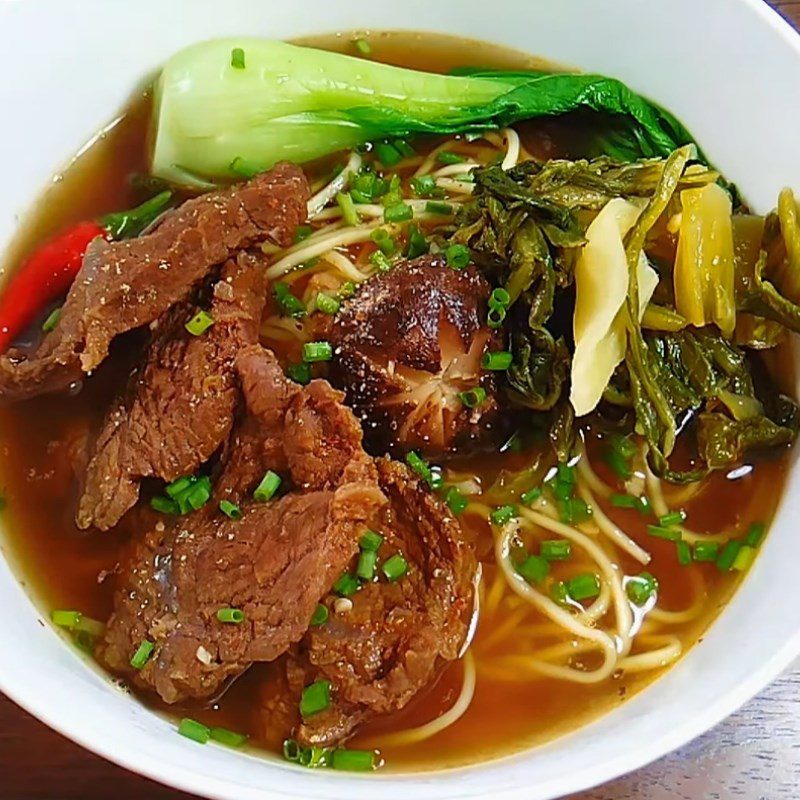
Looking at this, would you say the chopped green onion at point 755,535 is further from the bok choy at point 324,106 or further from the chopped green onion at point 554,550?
the bok choy at point 324,106

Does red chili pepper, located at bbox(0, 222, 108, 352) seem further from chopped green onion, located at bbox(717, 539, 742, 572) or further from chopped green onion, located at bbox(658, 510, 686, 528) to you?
chopped green onion, located at bbox(717, 539, 742, 572)

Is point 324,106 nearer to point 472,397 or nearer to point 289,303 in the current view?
point 289,303

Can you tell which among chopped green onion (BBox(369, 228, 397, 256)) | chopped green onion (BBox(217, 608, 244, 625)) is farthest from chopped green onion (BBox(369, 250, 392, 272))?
chopped green onion (BBox(217, 608, 244, 625))

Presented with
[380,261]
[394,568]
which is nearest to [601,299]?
[380,261]

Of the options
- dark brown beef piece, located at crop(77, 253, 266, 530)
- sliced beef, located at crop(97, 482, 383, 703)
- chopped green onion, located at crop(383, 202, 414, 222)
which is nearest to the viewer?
sliced beef, located at crop(97, 482, 383, 703)

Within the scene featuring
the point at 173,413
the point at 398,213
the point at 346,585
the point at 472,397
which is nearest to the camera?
the point at 346,585
